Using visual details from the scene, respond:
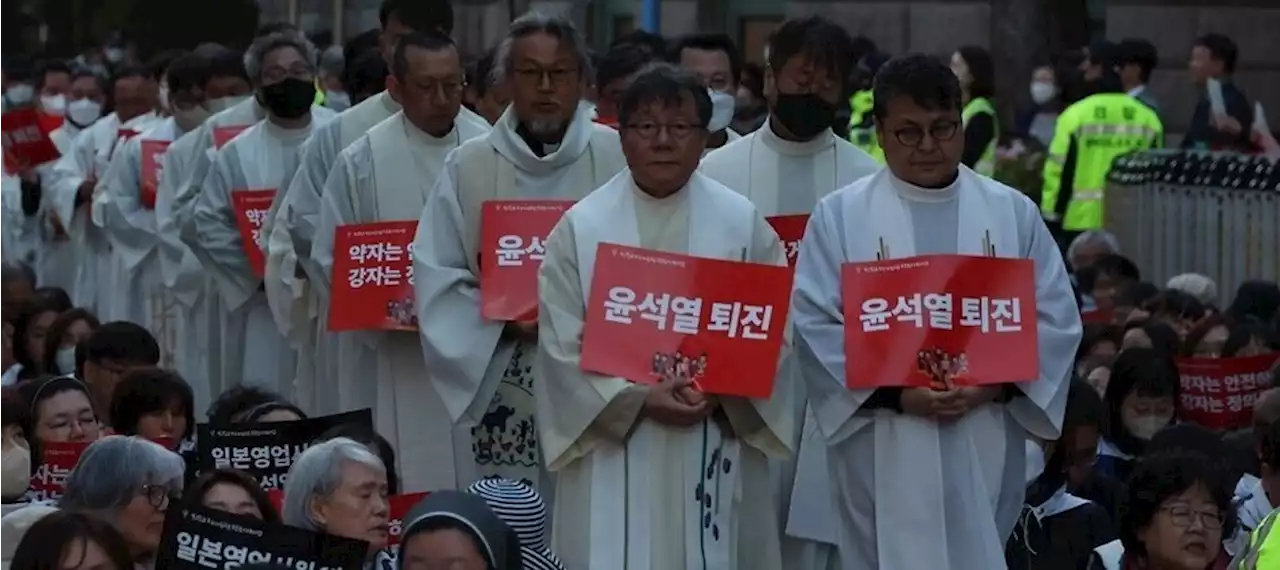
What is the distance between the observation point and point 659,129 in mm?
8883

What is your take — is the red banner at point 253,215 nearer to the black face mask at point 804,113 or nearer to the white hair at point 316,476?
the black face mask at point 804,113

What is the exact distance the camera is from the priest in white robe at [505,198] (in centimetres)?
991

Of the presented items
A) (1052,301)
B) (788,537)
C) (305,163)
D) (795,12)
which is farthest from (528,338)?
(795,12)

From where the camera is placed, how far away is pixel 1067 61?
67.8ft

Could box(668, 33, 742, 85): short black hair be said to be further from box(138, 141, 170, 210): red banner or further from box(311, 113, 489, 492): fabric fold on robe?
box(138, 141, 170, 210): red banner

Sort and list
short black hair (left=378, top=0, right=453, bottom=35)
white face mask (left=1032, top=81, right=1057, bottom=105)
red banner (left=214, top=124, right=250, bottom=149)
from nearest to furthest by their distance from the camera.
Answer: short black hair (left=378, top=0, right=453, bottom=35), red banner (left=214, top=124, right=250, bottom=149), white face mask (left=1032, top=81, right=1057, bottom=105)

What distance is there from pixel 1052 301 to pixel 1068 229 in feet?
30.6

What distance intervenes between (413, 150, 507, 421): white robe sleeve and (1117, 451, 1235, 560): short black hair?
78.6 inches

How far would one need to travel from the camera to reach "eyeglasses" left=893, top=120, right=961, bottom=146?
8898mm

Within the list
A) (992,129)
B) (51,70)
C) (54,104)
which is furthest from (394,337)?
(51,70)

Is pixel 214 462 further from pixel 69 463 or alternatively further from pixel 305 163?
pixel 305 163

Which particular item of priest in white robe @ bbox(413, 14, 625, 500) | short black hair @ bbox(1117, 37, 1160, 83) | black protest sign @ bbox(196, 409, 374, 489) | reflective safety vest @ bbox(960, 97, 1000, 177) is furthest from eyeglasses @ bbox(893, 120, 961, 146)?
short black hair @ bbox(1117, 37, 1160, 83)

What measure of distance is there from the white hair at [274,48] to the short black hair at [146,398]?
2931mm

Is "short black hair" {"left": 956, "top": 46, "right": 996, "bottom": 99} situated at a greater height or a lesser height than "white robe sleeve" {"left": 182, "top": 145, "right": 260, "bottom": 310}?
greater
